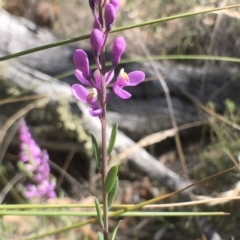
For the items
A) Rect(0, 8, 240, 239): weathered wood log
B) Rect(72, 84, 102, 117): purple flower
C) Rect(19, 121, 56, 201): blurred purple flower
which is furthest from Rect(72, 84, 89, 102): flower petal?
Rect(0, 8, 240, 239): weathered wood log

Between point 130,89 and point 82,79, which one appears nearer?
point 82,79

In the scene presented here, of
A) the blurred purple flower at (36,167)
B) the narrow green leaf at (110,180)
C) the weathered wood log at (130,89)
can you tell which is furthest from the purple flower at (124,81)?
the weathered wood log at (130,89)

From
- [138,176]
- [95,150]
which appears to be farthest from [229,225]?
[95,150]

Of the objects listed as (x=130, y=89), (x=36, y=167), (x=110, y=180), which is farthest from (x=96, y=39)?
(x=130, y=89)

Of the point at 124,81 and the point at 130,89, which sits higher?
the point at 130,89

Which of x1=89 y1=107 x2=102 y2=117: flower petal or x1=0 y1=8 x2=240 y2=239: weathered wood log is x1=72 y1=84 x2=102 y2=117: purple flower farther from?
x1=0 y1=8 x2=240 y2=239: weathered wood log

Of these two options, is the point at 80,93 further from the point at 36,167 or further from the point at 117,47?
the point at 36,167
